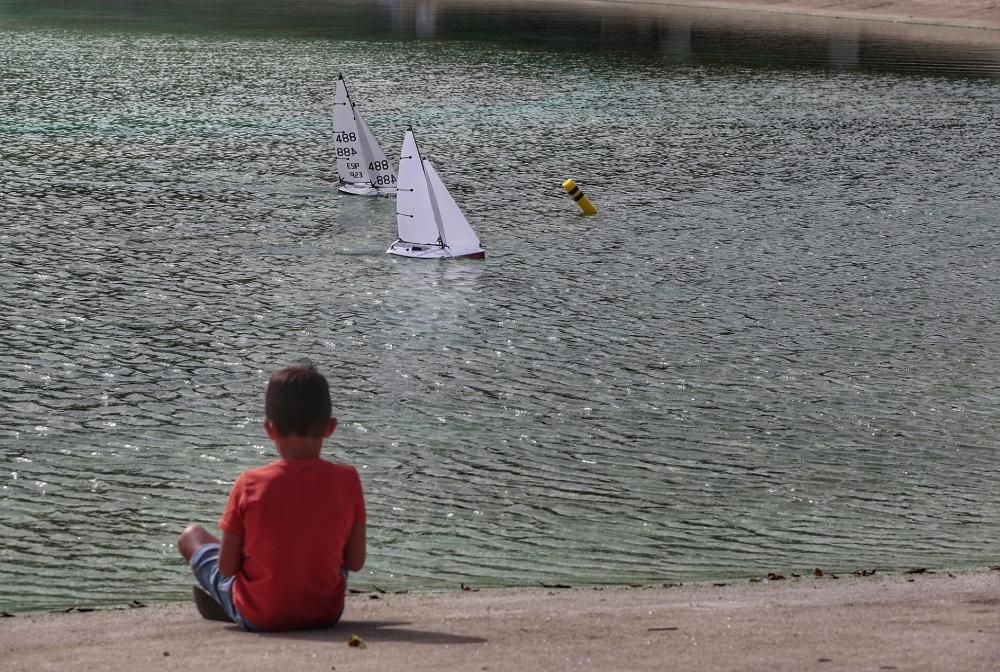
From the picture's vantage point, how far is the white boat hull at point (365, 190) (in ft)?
96.5

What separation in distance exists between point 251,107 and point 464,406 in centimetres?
2842

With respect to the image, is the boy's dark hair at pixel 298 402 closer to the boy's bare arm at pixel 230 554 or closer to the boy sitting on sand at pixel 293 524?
the boy sitting on sand at pixel 293 524

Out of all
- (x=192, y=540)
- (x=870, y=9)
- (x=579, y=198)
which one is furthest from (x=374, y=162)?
(x=870, y=9)

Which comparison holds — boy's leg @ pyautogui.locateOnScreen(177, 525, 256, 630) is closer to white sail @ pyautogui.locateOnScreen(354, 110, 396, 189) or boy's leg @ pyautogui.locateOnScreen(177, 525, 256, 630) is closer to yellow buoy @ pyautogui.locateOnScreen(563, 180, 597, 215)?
yellow buoy @ pyautogui.locateOnScreen(563, 180, 597, 215)

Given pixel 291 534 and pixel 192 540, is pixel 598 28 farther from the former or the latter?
pixel 291 534

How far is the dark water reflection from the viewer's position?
6288 cm

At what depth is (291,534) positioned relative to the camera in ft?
24.3

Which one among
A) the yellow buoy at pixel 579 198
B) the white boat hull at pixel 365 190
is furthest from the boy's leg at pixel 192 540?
the white boat hull at pixel 365 190

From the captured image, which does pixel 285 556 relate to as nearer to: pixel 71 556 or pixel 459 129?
pixel 71 556

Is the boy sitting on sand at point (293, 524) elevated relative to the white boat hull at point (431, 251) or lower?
elevated

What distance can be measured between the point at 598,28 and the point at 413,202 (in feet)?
185

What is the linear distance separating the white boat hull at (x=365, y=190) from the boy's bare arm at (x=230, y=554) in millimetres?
22242

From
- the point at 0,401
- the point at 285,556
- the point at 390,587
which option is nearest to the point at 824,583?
the point at 390,587

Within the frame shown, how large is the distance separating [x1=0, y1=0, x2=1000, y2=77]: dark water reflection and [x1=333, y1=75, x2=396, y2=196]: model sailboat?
32552mm
